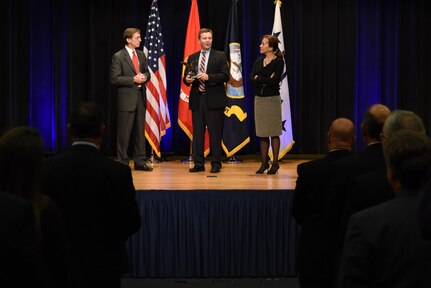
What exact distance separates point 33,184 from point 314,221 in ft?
5.97

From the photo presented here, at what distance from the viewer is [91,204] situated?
3119 mm

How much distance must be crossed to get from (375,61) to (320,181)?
21.9ft

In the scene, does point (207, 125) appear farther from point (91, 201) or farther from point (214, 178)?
point (91, 201)

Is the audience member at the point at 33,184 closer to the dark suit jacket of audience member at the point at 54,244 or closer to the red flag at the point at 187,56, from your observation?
the dark suit jacket of audience member at the point at 54,244

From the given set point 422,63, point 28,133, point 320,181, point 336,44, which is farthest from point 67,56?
point 28,133

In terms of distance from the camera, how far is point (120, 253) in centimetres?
324

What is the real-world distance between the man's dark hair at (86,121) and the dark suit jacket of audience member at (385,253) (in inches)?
54.8

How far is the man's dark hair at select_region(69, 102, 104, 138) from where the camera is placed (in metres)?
3.03

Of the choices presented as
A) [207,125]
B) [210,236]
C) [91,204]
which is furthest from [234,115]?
[91,204]

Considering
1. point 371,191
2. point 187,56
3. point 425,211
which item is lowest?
point 371,191

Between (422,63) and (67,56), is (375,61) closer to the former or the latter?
(422,63)

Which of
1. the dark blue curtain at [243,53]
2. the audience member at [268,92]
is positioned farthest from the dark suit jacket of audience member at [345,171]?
the dark blue curtain at [243,53]

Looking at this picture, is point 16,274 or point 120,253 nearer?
point 16,274

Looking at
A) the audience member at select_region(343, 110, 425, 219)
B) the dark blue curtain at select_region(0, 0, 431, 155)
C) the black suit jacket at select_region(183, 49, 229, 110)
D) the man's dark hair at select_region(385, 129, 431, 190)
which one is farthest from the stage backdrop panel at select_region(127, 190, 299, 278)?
the dark blue curtain at select_region(0, 0, 431, 155)
